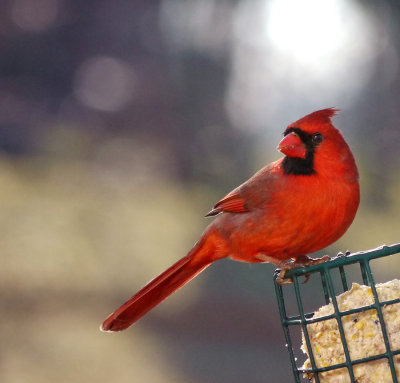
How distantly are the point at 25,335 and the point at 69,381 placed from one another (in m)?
0.41

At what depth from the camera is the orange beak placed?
8.48 ft

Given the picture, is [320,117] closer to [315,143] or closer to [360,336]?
[315,143]

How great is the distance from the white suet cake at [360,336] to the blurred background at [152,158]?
2805 mm

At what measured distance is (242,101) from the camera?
6.52 metres

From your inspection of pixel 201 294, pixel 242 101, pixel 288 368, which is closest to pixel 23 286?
pixel 201 294

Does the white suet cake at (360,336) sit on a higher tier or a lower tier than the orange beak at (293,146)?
lower

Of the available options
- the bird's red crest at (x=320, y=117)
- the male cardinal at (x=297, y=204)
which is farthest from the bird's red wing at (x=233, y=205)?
the bird's red crest at (x=320, y=117)

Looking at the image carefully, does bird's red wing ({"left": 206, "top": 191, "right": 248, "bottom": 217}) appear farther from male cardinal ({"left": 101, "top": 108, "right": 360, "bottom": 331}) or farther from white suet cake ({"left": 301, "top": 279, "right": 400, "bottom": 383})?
white suet cake ({"left": 301, "top": 279, "right": 400, "bottom": 383})

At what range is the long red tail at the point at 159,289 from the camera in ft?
9.07

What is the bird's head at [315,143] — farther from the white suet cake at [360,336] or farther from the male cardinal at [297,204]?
the white suet cake at [360,336]

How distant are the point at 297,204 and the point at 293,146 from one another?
0.66 ft

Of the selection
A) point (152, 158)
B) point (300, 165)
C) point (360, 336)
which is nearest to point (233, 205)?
point (300, 165)

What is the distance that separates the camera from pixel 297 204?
2.58 metres

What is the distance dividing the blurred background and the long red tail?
192 centimetres
